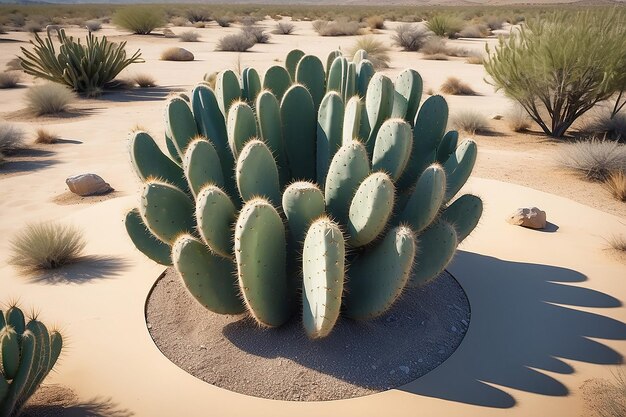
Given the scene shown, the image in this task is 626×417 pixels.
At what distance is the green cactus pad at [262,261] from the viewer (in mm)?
2969

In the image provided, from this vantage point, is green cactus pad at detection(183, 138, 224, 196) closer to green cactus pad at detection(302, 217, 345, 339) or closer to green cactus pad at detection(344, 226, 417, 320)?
green cactus pad at detection(302, 217, 345, 339)

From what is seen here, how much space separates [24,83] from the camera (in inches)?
665

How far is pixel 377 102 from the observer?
395cm

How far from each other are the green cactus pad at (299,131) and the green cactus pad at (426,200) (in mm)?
1014

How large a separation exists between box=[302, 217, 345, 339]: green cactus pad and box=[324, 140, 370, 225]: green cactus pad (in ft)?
1.58

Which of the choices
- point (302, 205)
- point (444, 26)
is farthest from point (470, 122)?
point (444, 26)

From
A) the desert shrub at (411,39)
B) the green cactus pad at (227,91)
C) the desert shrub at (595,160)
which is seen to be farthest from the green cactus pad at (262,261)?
the desert shrub at (411,39)

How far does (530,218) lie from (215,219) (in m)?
4.15

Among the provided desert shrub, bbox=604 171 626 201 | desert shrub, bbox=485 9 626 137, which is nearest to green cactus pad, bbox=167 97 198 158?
desert shrub, bbox=604 171 626 201

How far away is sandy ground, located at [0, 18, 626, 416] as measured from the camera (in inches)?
128

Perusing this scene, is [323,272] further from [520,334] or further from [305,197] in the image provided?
[520,334]

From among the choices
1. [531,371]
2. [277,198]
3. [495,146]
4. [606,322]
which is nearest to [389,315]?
[531,371]

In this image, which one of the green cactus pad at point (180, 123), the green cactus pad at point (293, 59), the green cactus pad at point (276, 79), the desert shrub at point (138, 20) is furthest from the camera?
the desert shrub at point (138, 20)

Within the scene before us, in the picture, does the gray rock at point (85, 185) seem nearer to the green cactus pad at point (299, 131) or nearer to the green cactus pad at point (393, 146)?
the green cactus pad at point (299, 131)
